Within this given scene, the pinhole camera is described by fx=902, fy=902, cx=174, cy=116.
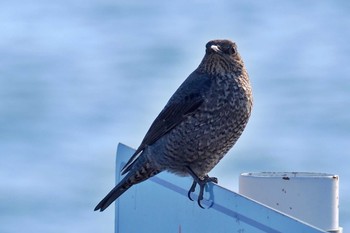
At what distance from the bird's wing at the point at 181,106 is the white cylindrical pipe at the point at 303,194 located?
130cm

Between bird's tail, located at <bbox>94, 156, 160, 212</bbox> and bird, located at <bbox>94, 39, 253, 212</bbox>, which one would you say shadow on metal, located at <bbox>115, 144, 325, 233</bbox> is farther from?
bird, located at <bbox>94, 39, 253, 212</bbox>

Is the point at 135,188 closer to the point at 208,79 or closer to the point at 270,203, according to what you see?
the point at 270,203

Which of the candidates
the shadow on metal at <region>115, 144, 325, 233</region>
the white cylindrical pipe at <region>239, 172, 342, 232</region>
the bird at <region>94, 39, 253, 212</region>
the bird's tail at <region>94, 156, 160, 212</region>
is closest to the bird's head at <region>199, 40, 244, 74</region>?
the bird at <region>94, 39, 253, 212</region>

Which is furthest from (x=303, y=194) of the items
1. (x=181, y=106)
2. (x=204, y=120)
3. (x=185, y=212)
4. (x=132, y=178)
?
(x=181, y=106)

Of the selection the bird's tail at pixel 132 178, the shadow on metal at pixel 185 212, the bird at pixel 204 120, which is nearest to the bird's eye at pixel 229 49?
the bird at pixel 204 120

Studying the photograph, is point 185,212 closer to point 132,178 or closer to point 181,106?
point 132,178

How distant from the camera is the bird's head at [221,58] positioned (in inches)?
184

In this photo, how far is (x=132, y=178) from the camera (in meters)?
4.30

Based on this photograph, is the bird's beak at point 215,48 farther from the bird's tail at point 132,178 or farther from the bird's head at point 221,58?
the bird's tail at point 132,178

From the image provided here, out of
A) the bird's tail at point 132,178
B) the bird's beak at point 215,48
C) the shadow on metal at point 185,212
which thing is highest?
the bird's beak at point 215,48

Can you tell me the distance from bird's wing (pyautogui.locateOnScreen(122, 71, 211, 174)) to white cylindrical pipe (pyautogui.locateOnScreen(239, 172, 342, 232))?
130cm

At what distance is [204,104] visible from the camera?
15.2 feet

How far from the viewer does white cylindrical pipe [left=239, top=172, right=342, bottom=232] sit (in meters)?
3.18

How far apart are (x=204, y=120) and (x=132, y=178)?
543mm
